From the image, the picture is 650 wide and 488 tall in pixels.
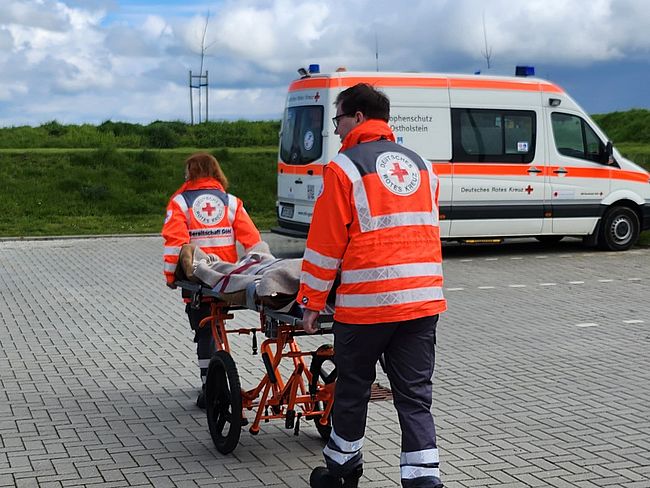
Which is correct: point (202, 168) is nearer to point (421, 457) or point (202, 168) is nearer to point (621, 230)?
point (421, 457)

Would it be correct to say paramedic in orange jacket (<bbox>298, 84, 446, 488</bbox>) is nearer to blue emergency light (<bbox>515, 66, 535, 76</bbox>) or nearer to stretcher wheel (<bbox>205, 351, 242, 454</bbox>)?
stretcher wheel (<bbox>205, 351, 242, 454</bbox>)

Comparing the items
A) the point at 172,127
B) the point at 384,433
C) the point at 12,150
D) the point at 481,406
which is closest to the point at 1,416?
the point at 384,433

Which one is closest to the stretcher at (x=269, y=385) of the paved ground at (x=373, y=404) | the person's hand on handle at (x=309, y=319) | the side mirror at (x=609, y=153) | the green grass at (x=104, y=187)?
the paved ground at (x=373, y=404)

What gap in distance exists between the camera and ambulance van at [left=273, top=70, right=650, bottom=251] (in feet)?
54.1

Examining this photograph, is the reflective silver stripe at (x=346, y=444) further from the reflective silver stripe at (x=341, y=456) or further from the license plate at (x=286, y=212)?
the license plate at (x=286, y=212)

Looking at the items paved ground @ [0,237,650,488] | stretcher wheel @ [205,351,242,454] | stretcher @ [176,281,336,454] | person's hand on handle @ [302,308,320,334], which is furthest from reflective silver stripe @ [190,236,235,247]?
person's hand on handle @ [302,308,320,334]

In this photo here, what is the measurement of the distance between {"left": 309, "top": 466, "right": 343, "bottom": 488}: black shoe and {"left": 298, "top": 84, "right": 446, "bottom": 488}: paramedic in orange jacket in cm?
21

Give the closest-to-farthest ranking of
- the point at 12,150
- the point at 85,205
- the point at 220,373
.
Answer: the point at 220,373 < the point at 85,205 < the point at 12,150

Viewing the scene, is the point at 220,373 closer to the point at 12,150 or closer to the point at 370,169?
the point at 370,169

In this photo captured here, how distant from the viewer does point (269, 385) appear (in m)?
6.37

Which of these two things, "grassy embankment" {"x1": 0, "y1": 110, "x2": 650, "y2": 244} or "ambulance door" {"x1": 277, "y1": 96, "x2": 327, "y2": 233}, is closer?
"ambulance door" {"x1": 277, "y1": 96, "x2": 327, "y2": 233}

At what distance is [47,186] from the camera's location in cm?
2636

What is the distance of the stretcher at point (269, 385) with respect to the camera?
6117mm

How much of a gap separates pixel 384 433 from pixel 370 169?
2.40m
